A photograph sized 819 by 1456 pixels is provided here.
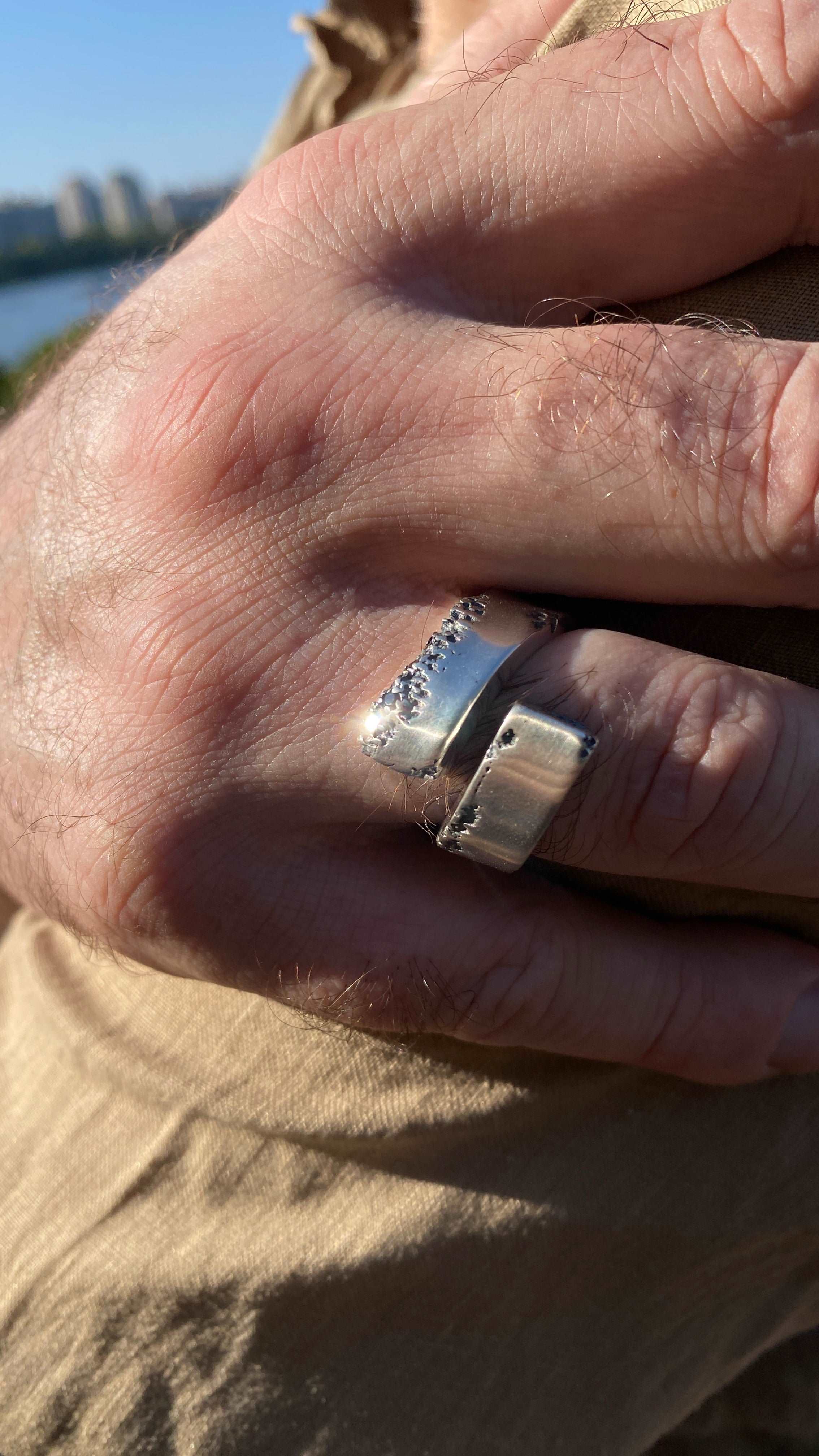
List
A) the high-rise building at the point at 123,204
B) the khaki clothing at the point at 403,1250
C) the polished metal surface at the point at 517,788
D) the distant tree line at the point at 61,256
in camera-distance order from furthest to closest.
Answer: the high-rise building at the point at 123,204 → the distant tree line at the point at 61,256 → the khaki clothing at the point at 403,1250 → the polished metal surface at the point at 517,788

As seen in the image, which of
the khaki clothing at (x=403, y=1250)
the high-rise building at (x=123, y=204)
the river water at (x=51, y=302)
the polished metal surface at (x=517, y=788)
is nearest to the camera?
the polished metal surface at (x=517, y=788)

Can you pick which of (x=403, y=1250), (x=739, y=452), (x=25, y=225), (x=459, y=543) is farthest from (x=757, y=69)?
(x=25, y=225)

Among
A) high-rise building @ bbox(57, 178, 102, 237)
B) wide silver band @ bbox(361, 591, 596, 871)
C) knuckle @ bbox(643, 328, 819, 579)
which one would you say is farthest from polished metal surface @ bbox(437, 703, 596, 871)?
high-rise building @ bbox(57, 178, 102, 237)

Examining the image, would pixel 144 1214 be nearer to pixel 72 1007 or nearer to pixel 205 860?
pixel 72 1007

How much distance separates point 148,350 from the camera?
857 mm

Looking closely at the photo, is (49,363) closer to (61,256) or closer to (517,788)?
(517,788)

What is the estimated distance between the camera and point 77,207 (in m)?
29.8

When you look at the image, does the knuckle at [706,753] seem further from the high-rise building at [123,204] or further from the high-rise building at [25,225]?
the high-rise building at [123,204]

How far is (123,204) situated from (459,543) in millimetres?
33375

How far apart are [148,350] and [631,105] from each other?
1.42ft

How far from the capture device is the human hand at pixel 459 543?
2.35 ft

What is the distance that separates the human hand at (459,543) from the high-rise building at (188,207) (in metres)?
0.30

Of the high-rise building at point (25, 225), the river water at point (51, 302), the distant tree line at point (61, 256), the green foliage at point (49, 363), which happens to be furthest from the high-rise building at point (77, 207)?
the green foliage at point (49, 363)

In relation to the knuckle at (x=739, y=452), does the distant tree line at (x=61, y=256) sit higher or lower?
lower
